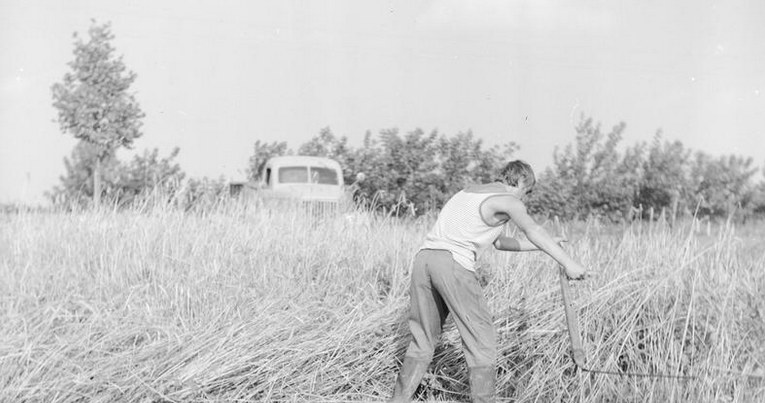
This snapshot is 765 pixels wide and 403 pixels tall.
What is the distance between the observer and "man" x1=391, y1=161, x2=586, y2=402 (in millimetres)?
5266

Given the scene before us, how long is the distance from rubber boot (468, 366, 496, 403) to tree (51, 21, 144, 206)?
19040mm

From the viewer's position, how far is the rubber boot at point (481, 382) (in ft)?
17.5

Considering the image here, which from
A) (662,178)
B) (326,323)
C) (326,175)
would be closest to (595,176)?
(662,178)

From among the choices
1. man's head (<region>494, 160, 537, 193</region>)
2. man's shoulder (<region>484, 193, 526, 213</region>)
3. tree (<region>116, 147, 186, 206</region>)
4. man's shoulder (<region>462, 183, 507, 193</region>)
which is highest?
man's head (<region>494, 160, 537, 193</region>)

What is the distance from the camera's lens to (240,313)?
Result: 6.41 meters

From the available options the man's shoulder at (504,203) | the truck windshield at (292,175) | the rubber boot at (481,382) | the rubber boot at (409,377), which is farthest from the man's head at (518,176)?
the truck windshield at (292,175)

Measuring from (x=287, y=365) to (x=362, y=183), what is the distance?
17136 millimetres

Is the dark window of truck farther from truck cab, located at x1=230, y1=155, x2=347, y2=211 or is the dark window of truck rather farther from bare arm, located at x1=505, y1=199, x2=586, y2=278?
bare arm, located at x1=505, y1=199, x2=586, y2=278

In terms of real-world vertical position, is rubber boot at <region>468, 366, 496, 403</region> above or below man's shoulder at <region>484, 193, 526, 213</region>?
below

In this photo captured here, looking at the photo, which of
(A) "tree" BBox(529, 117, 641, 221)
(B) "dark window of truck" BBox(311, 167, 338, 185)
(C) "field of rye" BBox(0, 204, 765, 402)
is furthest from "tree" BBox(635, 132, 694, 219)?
(C) "field of rye" BBox(0, 204, 765, 402)

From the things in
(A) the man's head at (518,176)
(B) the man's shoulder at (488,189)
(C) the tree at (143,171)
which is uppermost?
(A) the man's head at (518,176)

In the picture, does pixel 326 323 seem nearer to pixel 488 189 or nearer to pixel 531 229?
pixel 488 189

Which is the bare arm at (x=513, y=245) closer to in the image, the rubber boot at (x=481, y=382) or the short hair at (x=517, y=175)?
the short hair at (x=517, y=175)

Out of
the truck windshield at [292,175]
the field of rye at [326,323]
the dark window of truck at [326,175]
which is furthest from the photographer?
the dark window of truck at [326,175]
